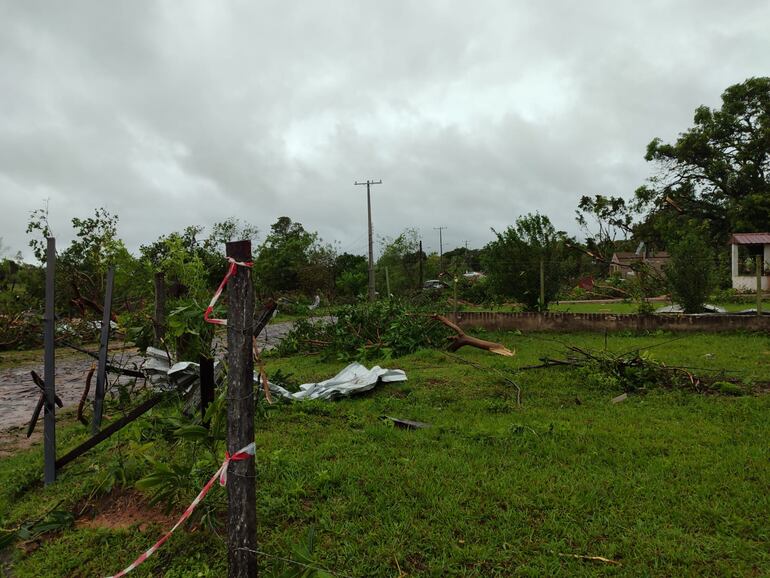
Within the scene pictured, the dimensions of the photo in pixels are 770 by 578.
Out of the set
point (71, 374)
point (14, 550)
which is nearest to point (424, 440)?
point (14, 550)

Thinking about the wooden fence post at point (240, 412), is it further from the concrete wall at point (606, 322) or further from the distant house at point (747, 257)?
the distant house at point (747, 257)

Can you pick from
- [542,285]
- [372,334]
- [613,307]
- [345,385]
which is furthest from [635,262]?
[345,385]

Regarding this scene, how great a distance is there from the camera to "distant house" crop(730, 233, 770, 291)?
19972 mm

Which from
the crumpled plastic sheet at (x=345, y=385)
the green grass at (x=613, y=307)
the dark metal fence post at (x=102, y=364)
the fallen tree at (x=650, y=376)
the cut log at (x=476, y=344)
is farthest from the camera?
the green grass at (x=613, y=307)

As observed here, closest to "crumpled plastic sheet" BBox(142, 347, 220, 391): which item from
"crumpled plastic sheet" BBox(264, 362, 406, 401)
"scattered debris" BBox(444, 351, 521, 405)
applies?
"crumpled plastic sheet" BBox(264, 362, 406, 401)

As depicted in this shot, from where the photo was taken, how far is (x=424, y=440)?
14.7 feet

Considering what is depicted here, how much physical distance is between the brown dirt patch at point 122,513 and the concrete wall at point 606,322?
9.33 m

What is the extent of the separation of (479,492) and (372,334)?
7.38 metres

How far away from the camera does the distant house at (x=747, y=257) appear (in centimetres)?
Result: 1997

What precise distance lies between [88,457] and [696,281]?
11.9 metres

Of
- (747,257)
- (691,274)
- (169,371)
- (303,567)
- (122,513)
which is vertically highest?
(747,257)

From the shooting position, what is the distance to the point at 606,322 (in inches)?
428

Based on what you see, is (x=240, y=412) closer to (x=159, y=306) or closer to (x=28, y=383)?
(x=159, y=306)

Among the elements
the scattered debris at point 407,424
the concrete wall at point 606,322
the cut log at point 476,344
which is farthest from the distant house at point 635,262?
the scattered debris at point 407,424
